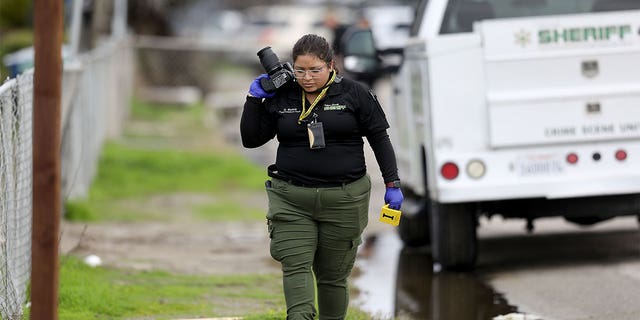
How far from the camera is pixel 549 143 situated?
9.11 m

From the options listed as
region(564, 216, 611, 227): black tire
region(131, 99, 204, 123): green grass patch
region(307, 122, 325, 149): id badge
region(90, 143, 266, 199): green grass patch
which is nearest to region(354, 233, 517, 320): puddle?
region(564, 216, 611, 227): black tire

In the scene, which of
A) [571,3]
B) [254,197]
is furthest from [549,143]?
[254,197]

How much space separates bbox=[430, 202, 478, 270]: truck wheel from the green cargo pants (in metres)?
2.99

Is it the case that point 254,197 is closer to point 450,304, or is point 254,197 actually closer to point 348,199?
point 450,304

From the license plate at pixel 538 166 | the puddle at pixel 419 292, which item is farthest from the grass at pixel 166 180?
the license plate at pixel 538 166

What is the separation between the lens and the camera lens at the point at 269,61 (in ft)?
20.4

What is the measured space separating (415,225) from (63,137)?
3.33 meters

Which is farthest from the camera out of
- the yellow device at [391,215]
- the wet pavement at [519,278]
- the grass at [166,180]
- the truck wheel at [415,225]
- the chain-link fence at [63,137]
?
the grass at [166,180]

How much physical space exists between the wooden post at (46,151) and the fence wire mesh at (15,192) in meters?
1.47

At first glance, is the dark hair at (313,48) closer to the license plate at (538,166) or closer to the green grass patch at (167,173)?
the license plate at (538,166)

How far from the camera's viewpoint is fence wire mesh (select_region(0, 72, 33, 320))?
6.79 m

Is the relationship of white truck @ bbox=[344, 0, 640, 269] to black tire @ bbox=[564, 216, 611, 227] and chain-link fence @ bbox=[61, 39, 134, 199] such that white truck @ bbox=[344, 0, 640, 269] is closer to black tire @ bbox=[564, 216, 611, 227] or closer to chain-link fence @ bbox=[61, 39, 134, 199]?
black tire @ bbox=[564, 216, 611, 227]

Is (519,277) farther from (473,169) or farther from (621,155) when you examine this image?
(621,155)

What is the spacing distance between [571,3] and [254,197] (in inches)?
257
